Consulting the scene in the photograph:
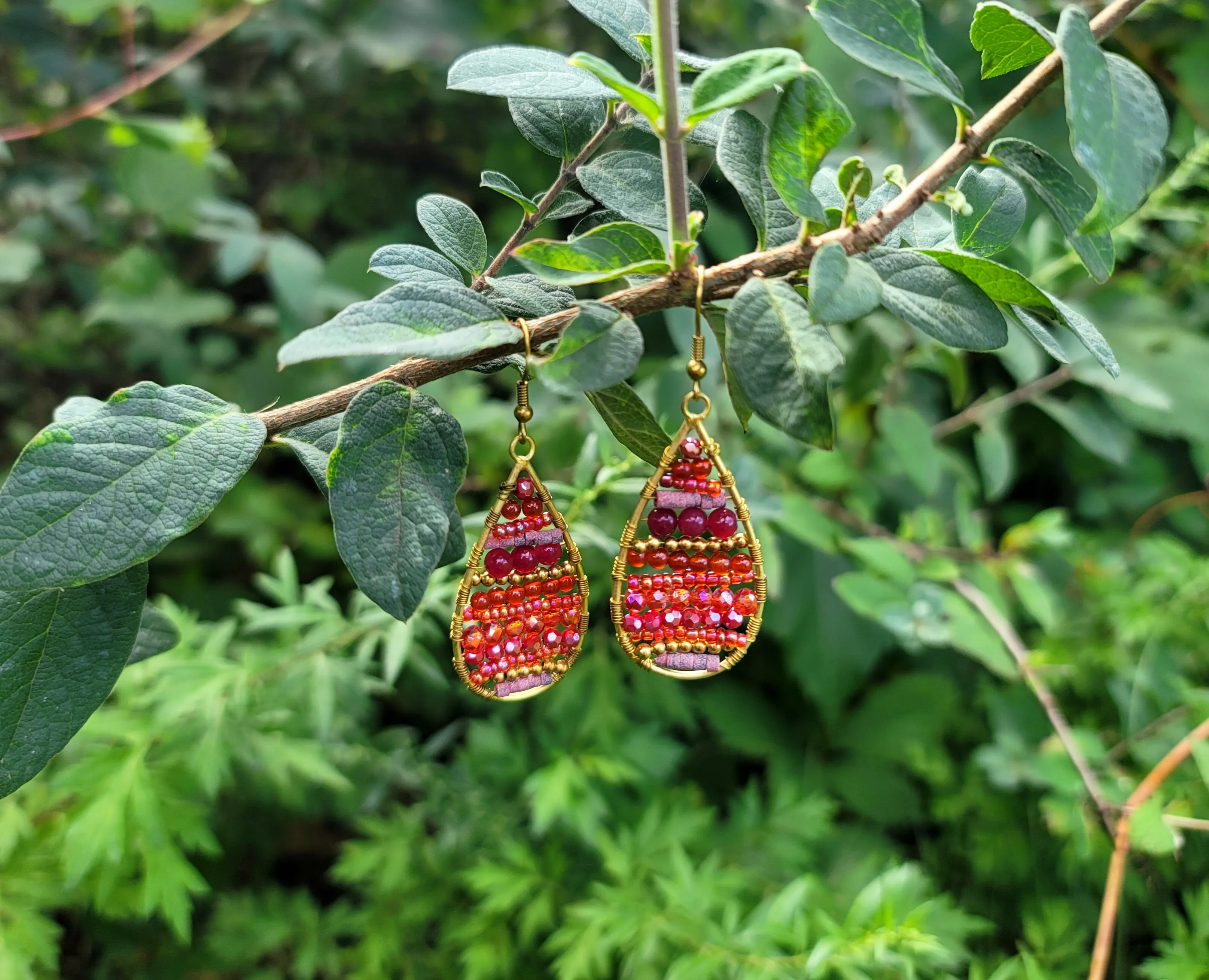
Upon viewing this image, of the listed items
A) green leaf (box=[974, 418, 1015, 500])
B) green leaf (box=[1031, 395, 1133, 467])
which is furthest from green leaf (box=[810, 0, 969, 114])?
green leaf (box=[1031, 395, 1133, 467])

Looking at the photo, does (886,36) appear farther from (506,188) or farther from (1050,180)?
(506,188)

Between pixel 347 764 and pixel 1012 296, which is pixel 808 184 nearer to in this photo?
pixel 1012 296

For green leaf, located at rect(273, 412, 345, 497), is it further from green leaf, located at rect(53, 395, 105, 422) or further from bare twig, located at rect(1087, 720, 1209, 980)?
bare twig, located at rect(1087, 720, 1209, 980)

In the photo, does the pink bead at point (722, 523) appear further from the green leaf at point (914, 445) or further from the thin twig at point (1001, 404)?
the thin twig at point (1001, 404)

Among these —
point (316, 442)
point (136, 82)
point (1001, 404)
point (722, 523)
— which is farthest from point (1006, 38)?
point (136, 82)

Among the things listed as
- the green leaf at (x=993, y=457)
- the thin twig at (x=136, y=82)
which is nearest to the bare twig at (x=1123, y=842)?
the green leaf at (x=993, y=457)
